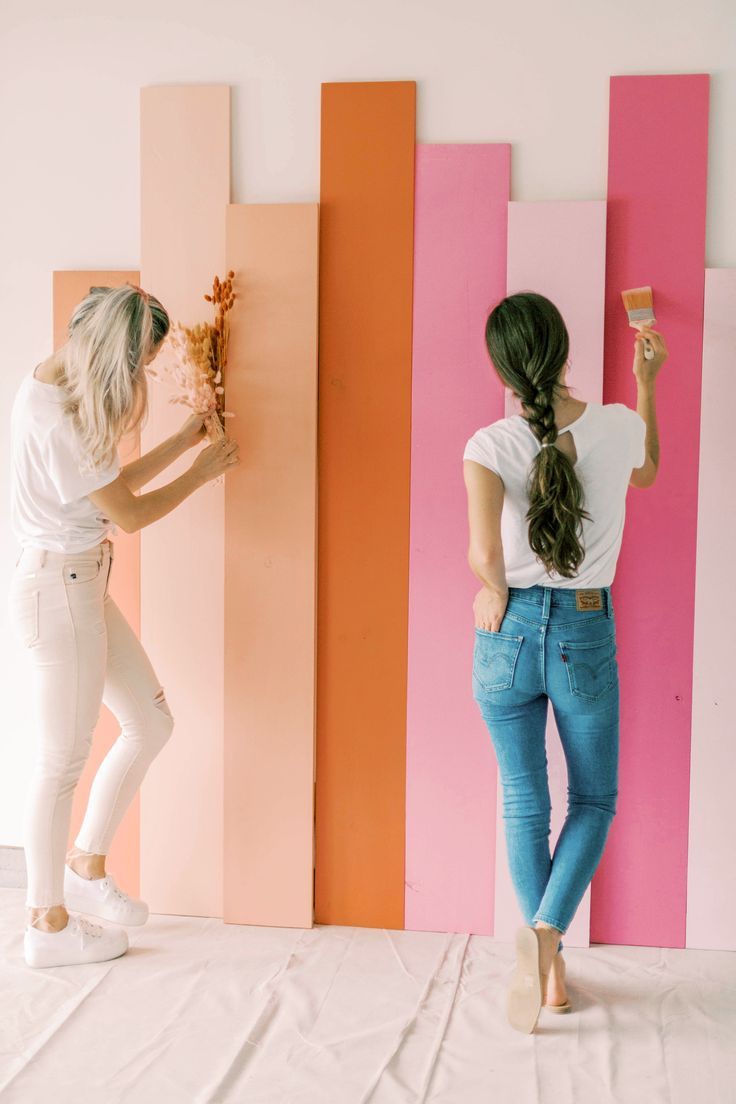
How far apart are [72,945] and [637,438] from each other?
6.36 ft

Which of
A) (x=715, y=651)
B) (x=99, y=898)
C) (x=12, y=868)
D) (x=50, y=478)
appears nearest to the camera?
(x=50, y=478)

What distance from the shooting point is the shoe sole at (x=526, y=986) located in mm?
2352

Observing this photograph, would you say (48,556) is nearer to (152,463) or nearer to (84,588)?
(84,588)

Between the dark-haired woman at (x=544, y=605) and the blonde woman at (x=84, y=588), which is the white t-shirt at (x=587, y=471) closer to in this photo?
the dark-haired woman at (x=544, y=605)

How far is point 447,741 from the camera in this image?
9.59ft

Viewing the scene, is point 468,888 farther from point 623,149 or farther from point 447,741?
point 623,149

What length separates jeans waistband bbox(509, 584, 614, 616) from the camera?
2432mm

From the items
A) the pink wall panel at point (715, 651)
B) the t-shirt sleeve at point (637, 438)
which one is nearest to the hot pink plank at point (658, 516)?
the pink wall panel at point (715, 651)

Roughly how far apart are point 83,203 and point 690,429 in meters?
1.83

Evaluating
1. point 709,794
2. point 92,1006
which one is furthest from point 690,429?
point 92,1006

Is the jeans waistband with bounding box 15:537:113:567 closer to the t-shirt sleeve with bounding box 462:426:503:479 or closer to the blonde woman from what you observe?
the blonde woman

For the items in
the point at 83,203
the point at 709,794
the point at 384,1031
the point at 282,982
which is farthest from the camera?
the point at 83,203

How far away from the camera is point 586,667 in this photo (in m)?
2.43

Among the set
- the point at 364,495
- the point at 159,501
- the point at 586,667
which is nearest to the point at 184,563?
the point at 159,501
